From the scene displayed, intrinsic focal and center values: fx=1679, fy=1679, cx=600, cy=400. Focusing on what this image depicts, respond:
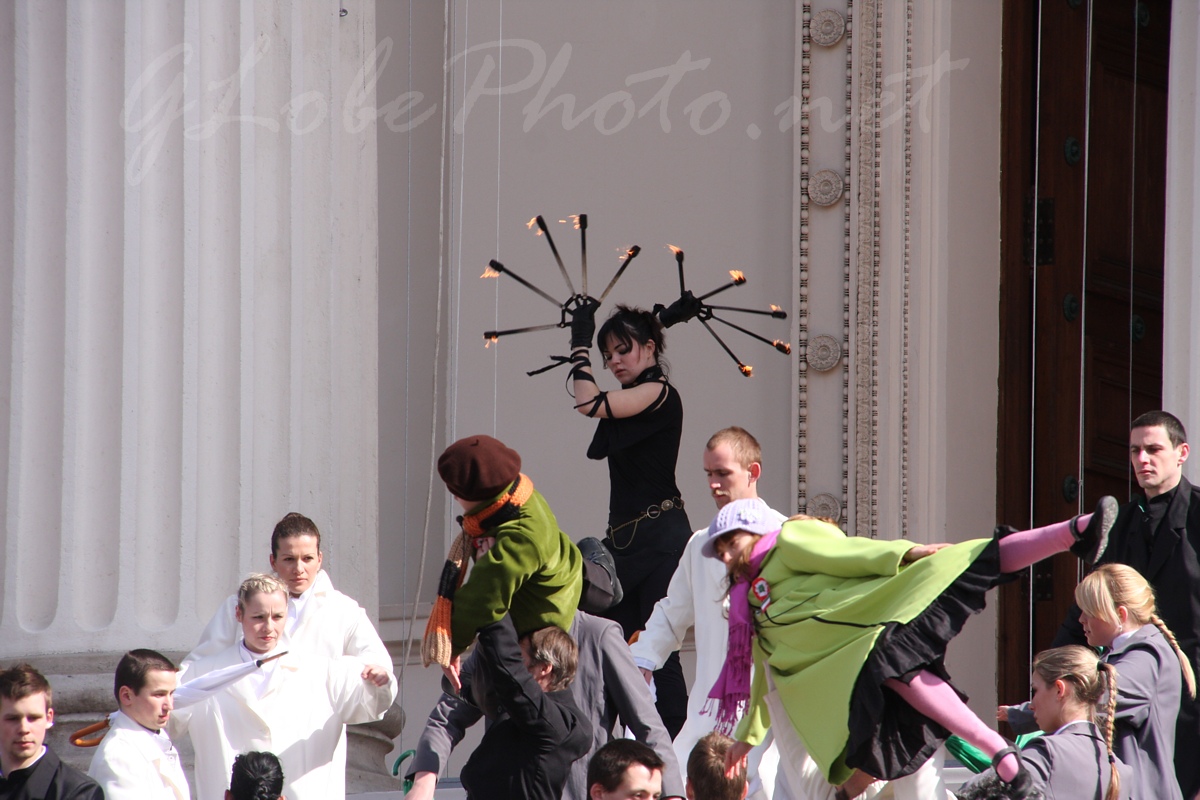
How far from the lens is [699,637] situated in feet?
16.6

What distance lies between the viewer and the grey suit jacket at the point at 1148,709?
4.30 m

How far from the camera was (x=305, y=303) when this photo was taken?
19.2ft

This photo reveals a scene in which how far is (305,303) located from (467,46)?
268cm

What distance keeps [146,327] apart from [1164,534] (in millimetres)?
3256

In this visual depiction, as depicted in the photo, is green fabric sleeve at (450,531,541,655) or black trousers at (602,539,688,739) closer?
green fabric sleeve at (450,531,541,655)

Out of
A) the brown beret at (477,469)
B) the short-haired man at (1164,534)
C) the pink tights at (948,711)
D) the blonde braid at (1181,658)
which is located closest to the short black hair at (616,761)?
the pink tights at (948,711)

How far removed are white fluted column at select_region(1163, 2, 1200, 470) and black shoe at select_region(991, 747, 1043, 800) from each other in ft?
8.41

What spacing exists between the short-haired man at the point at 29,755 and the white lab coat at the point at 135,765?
0.41ft

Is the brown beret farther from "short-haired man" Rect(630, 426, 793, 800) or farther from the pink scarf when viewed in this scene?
"short-haired man" Rect(630, 426, 793, 800)

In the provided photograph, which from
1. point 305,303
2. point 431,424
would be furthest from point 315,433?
point 431,424

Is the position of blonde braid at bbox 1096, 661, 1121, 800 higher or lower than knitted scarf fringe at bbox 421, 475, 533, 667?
lower

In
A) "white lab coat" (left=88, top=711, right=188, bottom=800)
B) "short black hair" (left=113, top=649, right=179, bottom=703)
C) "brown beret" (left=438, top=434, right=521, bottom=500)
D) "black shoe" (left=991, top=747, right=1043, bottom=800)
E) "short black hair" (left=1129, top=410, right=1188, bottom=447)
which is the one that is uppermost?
"short black hair" (left=1129, top=410, right=1188, bottom=447)

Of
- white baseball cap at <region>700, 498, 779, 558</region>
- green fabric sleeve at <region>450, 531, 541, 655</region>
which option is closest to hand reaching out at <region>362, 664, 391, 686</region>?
green fabric sleeve at <region>450, 531, 541, 655</region>

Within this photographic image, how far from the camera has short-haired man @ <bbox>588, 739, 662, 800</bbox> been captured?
3.87 m
